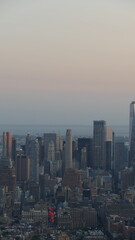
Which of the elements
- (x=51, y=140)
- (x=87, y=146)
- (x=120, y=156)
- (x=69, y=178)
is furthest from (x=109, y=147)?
(x=69, y=178)

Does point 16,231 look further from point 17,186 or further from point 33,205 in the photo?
point 17,186

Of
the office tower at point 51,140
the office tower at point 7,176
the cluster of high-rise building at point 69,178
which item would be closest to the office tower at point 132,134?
the cluster of high-rise building at point 69,178

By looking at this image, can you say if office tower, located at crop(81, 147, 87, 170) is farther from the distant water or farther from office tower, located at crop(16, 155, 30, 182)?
office tower, located at crop(16, 155, 30, 182)

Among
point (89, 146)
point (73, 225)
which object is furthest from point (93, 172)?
point (73, 225)

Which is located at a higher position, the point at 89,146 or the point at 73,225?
the point at 89,146

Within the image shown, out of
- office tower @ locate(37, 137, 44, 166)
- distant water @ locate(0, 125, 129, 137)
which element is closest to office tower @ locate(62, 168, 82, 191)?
office tower @ locate(37, 137, 44, 166)

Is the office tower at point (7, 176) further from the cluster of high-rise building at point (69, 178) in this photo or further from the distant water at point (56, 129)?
the distant water at point (56, 129)

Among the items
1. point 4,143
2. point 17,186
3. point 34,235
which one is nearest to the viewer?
point 34,235
